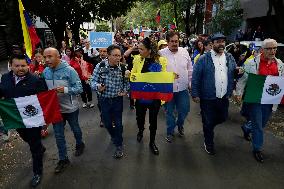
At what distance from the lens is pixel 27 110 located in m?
4.70

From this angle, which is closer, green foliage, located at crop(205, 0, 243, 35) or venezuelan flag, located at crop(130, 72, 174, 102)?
venezuelan flag, located at crop(130, 72, 174, 102)

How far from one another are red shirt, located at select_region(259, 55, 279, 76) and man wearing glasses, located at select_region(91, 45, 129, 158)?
2.23m

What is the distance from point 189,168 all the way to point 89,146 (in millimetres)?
2086

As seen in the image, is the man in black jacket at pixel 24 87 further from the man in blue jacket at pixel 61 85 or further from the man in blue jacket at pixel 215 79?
the man in blue jacket at pixel 215 79

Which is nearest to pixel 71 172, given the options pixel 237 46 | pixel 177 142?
pixel 177 142

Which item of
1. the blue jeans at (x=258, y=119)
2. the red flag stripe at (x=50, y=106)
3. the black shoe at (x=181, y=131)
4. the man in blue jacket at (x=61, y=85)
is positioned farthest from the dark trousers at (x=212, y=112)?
the red flag stripe at (x=50, y=106)

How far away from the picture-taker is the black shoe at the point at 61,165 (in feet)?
16.9

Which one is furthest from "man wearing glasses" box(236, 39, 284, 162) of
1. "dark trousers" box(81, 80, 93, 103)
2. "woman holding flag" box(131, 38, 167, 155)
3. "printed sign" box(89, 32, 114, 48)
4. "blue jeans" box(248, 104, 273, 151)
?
"printed sign" box(89, 32, 114, 48)

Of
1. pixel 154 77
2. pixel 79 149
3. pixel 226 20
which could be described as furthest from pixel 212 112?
pixel 226 20

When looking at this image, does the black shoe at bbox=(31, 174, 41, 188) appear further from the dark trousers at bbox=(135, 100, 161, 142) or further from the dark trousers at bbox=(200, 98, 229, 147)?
the dark trousers at bbox=(200, 98, 229, 147)

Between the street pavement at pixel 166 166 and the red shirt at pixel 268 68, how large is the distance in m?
1.43

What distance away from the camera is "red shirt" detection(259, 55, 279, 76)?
5383 mm

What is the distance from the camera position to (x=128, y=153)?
19.1ft

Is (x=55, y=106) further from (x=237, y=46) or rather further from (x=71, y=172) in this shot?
(x=237, y=46)
